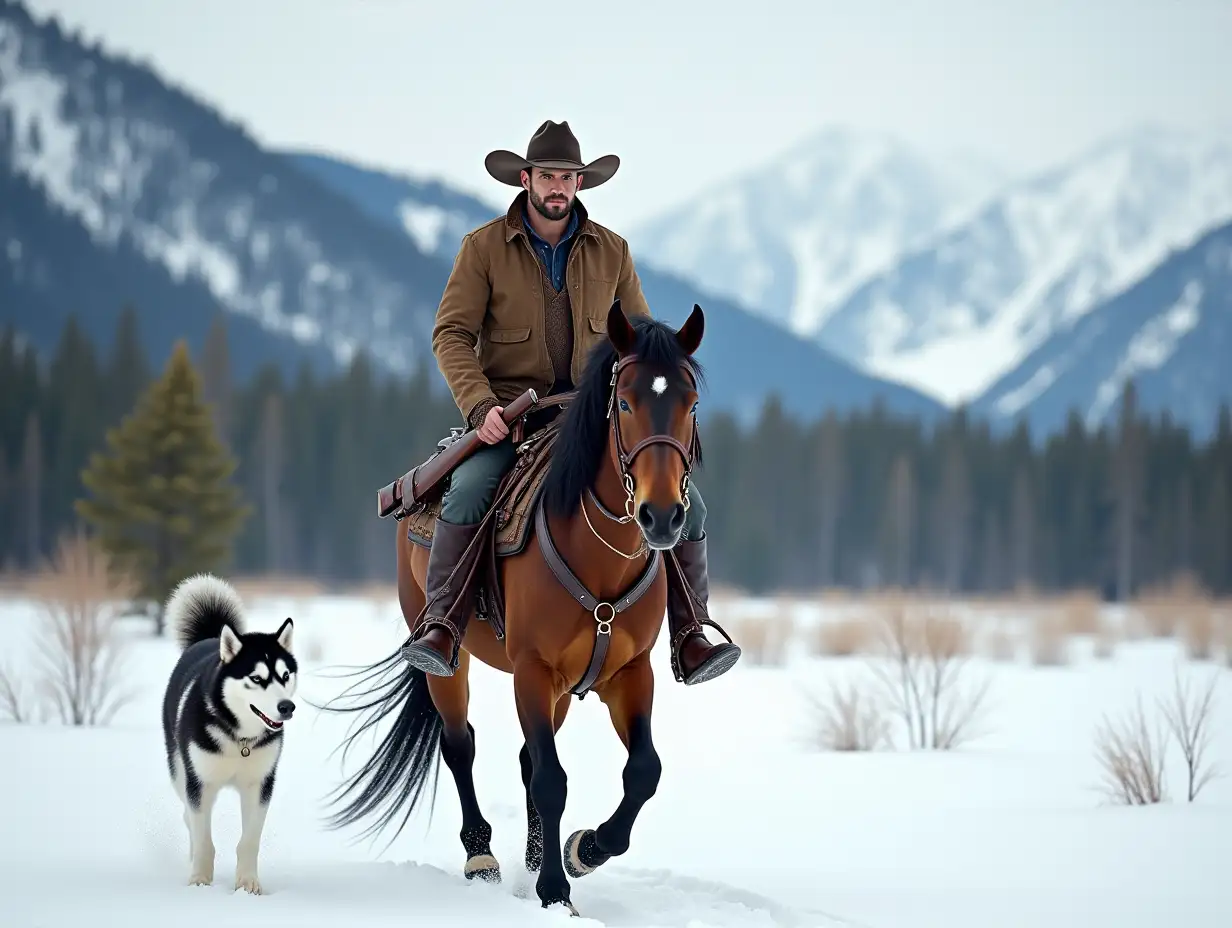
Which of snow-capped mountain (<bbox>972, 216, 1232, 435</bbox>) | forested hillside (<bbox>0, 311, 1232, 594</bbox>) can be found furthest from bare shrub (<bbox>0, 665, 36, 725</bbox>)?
snow-capped mountain (<bbox>972, 216, 1232, 435</bbox>)

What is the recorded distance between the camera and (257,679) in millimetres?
6117

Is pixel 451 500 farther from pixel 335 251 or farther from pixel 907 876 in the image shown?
pixel 335 251

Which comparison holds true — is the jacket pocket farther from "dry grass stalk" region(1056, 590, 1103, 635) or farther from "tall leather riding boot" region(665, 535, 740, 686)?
"dry grass stalk" region(1056, 590, 1103, 635)

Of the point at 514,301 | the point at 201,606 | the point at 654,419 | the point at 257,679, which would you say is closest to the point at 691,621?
the point at 654,419

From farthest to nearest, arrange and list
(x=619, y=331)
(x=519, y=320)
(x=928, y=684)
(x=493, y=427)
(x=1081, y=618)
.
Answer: (x=1081, y=618)
(x=928, y=684)
(x=519, y=320)
(x=493, y=427)
(x=619, y=331)

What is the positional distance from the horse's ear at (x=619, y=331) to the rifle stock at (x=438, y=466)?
0.81 meters

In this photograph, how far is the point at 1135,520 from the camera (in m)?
56.2

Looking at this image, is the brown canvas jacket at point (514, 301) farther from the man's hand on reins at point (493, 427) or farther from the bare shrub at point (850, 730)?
the bare shrub at point (850, 730)

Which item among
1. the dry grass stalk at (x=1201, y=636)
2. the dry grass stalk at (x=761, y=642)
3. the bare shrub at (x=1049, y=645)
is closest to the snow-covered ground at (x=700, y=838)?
the dry grass stalk at (x=761, y=642)

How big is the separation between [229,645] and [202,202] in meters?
157

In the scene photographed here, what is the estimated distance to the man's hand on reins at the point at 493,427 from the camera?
6.60 m

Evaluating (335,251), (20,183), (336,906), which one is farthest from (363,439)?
(335,251)

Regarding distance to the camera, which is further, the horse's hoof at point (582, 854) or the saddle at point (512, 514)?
the saddle at point (512, 514)

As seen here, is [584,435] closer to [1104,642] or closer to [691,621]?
[691,621]
